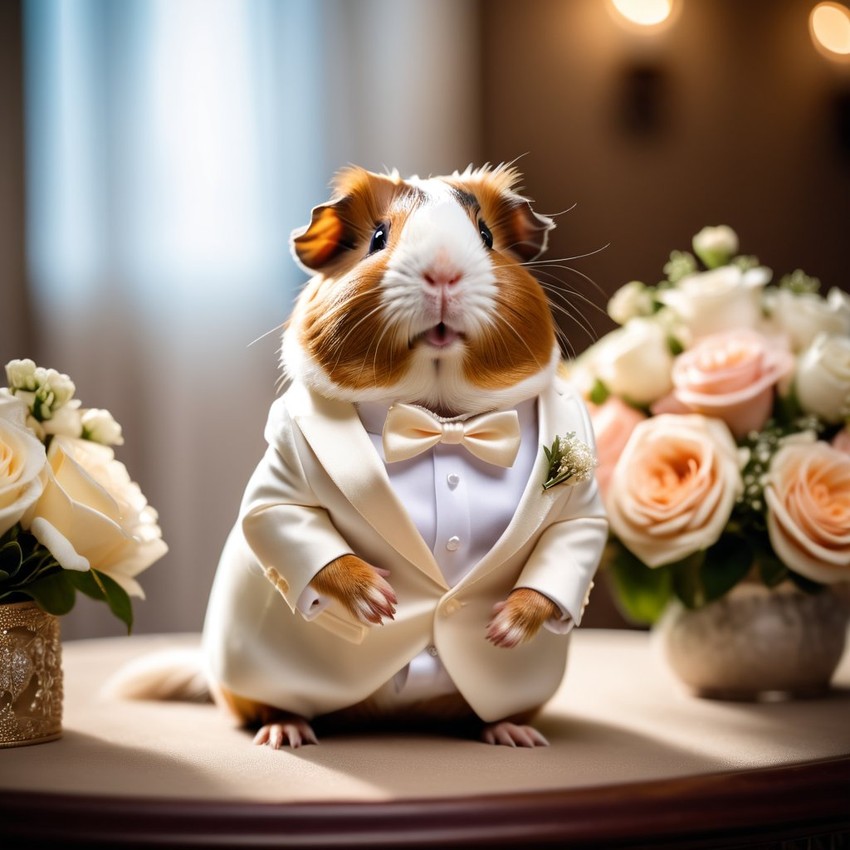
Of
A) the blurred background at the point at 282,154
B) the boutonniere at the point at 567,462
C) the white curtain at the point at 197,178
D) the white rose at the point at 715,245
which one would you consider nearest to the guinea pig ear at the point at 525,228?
the boutonniere at the point at 567,462

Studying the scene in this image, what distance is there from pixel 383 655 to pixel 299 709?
115 millimetres

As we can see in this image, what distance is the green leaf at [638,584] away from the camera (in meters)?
1.42

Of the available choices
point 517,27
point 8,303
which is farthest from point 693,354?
point 8,303

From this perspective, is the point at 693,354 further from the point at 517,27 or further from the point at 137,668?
the point at 517,27

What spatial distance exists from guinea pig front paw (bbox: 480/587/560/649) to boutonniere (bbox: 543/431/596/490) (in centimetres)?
11

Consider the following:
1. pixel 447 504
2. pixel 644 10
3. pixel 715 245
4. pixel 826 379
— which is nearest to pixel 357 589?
pixel 447 504

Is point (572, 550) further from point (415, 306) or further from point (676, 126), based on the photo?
point (676, 126)

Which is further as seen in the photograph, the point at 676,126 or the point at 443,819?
the point at 676,126

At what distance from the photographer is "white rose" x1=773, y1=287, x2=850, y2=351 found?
1490 mm

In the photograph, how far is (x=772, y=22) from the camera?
2277mm

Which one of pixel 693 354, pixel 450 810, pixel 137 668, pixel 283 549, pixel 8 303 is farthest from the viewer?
pixel 8 303

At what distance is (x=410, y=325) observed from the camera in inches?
40.6

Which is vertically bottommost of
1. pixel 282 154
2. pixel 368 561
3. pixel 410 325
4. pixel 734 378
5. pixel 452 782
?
pixel 452 782

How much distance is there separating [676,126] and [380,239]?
140cm
